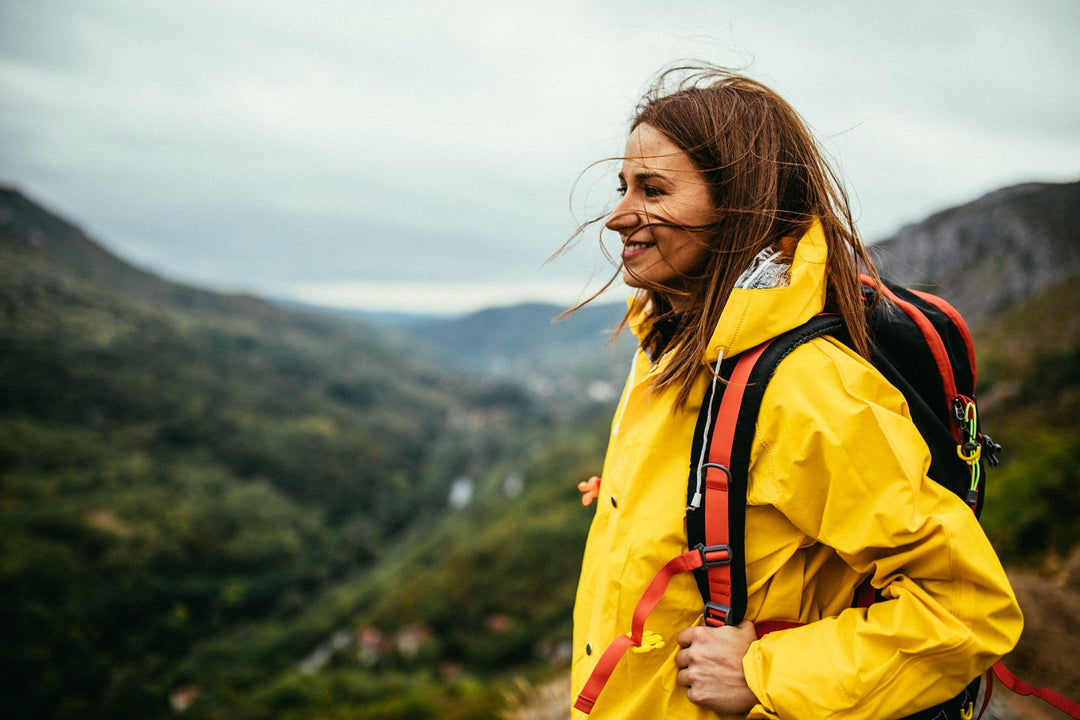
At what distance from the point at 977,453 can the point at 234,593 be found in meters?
59.8

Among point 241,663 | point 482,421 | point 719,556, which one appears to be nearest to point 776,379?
point 719,556

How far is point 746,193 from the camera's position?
4.54 feet

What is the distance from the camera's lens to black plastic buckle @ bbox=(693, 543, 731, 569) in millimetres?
1212

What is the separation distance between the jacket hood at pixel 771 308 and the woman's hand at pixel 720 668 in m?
0.67

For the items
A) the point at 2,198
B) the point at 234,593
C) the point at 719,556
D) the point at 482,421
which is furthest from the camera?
the point at 2,198

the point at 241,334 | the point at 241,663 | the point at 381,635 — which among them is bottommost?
the point at 241,663

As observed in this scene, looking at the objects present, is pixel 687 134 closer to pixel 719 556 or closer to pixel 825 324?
pixel 825 324

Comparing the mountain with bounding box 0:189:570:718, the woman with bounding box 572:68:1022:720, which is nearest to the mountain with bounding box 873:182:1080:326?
the woman with bounding box 572:68:1022:720

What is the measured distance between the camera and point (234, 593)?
48.7 metres

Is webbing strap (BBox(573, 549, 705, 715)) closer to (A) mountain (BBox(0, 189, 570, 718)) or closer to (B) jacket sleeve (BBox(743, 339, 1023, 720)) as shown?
(B) jacket sleeve (BBox(743, 339, 1023, 720))

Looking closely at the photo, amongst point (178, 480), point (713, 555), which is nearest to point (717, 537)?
point (713, 555)

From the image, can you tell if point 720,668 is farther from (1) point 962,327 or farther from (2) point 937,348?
(1) point 962,327

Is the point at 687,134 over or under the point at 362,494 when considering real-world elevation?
over

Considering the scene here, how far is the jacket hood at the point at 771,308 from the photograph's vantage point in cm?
123
